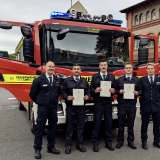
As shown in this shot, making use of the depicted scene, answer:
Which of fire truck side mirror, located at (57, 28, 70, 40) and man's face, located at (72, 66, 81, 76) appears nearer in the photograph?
man's face, located at (72, 66, 81, 76)

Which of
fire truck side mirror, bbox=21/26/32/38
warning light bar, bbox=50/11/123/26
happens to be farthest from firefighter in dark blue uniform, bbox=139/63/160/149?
fire truck side mirror, bbox=21/26/32/38

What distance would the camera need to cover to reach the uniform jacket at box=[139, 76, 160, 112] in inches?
318

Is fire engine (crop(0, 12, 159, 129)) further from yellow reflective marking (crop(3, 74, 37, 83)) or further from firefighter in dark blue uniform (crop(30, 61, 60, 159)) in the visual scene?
firefighter in dark blue uniform (crop(30, 61, 60, 159))

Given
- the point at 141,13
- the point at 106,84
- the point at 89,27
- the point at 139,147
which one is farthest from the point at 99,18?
the point at 141,13

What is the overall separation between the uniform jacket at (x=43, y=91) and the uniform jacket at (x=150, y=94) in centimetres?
194

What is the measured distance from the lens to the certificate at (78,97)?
7.72m

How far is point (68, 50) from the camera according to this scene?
855 centimetres

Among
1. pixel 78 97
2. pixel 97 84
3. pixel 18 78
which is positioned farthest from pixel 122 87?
pixel 18 78

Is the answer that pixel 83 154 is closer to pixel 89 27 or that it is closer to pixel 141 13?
pixel 89 27

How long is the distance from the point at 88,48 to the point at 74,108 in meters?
1.62

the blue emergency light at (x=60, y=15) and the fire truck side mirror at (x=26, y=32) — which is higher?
the blue emergency light at (x=60, y=15)

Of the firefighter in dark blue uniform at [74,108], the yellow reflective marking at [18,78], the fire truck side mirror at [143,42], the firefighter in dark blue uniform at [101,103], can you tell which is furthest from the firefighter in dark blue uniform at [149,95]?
the yellow reflective marking at [18,78]

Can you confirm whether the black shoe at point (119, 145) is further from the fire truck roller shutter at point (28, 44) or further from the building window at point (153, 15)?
the building window at point (153, 15)

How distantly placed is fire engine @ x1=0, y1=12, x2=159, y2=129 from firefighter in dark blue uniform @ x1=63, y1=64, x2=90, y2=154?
0.31m
